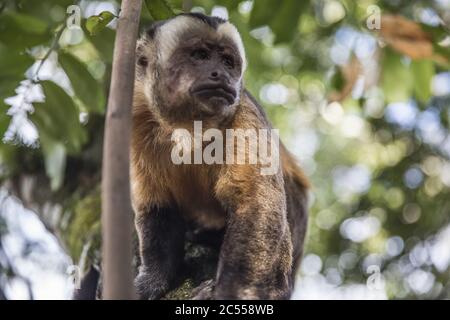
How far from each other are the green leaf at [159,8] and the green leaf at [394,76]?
1.73m

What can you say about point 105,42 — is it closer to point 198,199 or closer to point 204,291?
point 198,199

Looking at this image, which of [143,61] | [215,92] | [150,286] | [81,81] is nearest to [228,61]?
[215,92]

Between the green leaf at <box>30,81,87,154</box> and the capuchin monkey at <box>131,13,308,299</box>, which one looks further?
the green leaf at <box>30,81,87,154</box>

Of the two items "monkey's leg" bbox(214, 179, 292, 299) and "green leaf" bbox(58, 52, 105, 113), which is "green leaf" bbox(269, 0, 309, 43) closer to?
"monkey's leg" bbox(214, 179, 292, 299)

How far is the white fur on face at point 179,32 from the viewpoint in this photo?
15.4 ft

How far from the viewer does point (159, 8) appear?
401cm

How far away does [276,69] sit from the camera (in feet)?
33.4

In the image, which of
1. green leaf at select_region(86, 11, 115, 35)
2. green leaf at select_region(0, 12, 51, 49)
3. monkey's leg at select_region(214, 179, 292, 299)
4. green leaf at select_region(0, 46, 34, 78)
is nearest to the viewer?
green leaf at select_region(86, 11, 115, 35)

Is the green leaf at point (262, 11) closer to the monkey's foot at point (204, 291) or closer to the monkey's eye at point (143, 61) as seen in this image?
the monkey's eye at point (143, 61)

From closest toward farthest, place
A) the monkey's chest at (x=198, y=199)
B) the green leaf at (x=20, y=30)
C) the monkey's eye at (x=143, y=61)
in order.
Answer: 1. the green leaf at (x=20, y=30)
2. the monkey's chest at (x=198, y=199)
3. the monkey's eye at (x=143, y=61)

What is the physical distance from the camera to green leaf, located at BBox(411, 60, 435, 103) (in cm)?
456

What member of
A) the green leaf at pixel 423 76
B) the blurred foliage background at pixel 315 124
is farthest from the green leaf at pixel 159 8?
the green leaf at pixel 423 76

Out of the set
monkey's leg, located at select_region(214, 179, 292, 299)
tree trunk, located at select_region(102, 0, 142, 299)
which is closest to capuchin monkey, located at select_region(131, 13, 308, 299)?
monkey's leg, located at select_region(214, 179, 292, 299)

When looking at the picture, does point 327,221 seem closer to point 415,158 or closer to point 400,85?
point 415,158
